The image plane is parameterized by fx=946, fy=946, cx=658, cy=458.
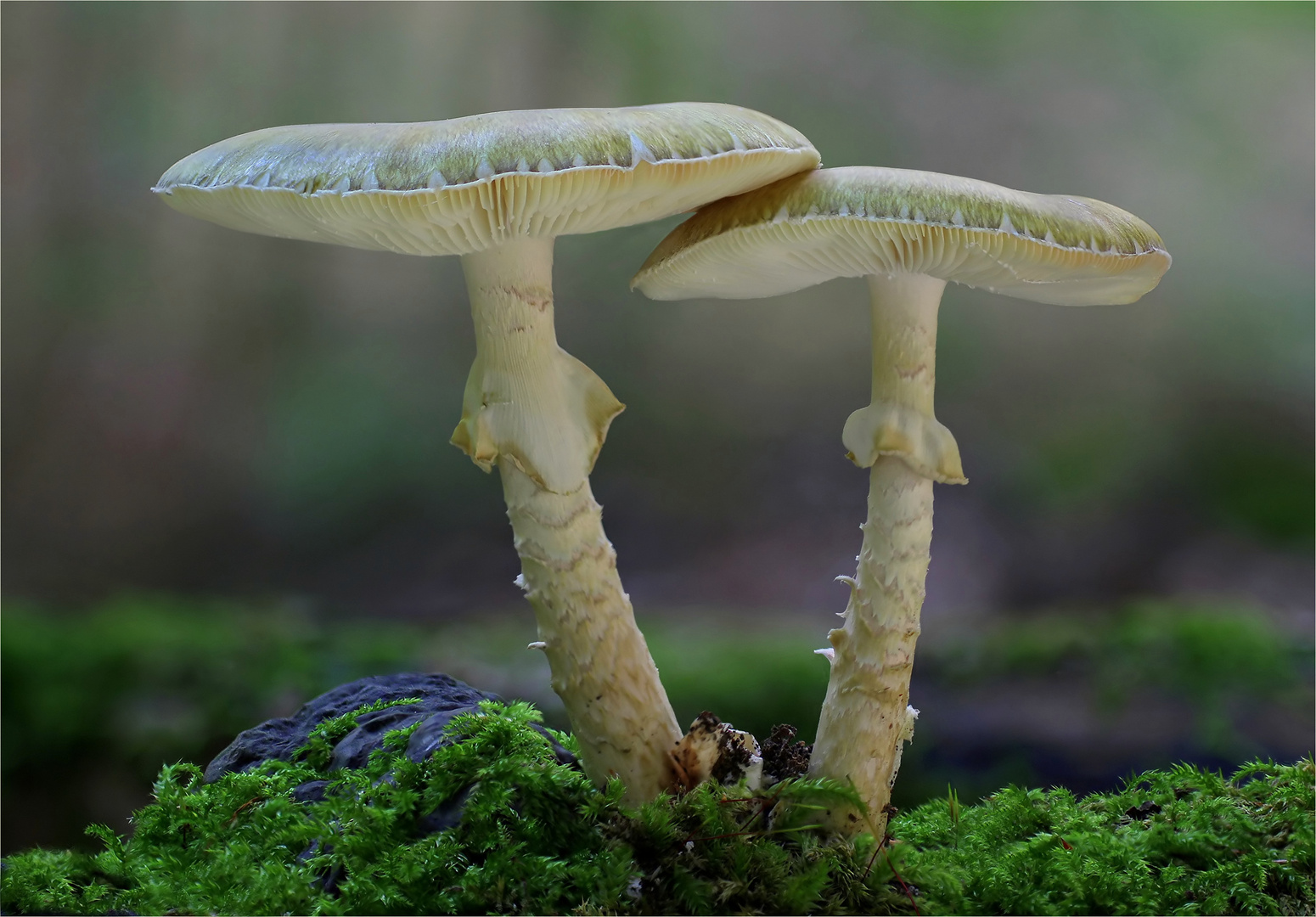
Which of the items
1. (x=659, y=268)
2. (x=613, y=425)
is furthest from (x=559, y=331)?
(x=659, y=268)

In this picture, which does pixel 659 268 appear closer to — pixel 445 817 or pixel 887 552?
pixel 887 552

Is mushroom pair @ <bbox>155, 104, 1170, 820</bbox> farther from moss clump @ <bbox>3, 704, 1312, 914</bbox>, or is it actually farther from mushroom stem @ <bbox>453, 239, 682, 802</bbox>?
moss clump @ <bbox>3, 704, 1312, 914</bbox>

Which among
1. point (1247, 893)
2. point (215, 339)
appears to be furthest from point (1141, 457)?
point (215, 339)

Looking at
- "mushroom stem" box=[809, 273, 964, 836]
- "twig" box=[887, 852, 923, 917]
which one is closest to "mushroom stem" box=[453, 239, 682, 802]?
"mushroom stem" box=[809, 273, 964, 836]

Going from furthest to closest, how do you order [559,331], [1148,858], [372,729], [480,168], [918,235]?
[559,331] < [372,729] < [1148,858] < [918,235] < [480,168]

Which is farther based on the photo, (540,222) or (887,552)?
(887,552)

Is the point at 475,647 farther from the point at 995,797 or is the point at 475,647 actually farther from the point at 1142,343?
the point at 1142,343
